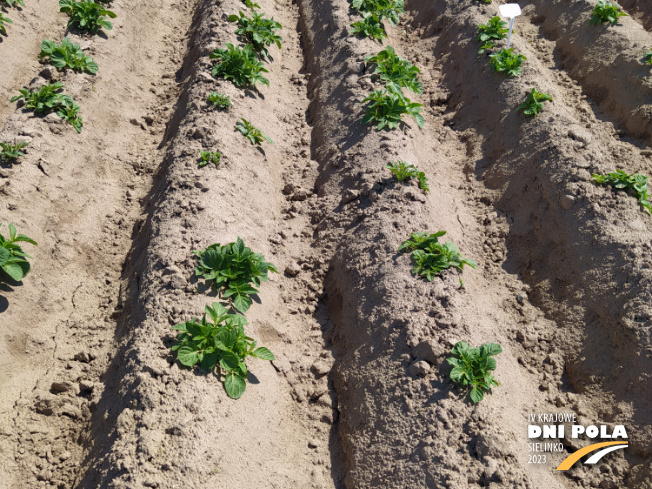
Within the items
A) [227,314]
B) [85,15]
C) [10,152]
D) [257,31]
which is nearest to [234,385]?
[227,314]

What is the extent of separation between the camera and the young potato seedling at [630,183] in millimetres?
5539

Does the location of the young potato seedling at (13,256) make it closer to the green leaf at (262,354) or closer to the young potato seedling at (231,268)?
the young potato seedling at (231,268)

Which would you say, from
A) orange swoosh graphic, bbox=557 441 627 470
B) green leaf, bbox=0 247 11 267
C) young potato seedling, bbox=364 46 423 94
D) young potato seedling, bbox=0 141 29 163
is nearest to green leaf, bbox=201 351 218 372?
green leaf, bbox=0 247 11 267

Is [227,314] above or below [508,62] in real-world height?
below

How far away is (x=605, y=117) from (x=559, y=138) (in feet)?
5.80

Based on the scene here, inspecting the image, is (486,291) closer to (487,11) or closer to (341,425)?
(341,425)

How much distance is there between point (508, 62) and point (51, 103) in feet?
21.4

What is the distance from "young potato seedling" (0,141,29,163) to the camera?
568 cm

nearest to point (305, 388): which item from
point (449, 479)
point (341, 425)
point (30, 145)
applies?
point (341, 425)

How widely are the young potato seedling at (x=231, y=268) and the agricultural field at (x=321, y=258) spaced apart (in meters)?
0.02

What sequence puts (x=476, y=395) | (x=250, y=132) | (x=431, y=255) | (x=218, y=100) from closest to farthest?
(x=476, y=395)
(x=431, y=255)
(x=250, y=132)
(x=218, y=100)

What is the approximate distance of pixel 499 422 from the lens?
416cm

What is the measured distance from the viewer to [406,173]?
5867mm

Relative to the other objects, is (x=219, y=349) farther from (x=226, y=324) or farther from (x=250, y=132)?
(x=250, y=132)
